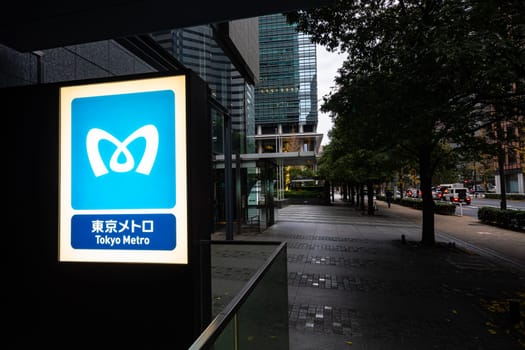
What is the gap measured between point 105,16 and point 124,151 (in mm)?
1696

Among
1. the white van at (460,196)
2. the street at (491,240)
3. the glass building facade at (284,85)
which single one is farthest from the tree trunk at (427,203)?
the glass building facade at (284,85)

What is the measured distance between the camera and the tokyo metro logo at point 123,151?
286 centimetres

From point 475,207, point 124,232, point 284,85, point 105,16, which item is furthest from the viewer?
point 284,85

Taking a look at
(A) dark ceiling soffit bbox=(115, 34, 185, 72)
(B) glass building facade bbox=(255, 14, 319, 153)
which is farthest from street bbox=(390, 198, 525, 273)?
(B) glass building facade bbox=(255, 14, 319, 153)

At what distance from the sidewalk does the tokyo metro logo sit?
3.21m

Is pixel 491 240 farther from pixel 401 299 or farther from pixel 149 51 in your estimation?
pixel 149 51

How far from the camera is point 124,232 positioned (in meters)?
2.88

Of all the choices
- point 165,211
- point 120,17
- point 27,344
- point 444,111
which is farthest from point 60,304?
point 444,111

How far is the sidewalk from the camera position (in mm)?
4297

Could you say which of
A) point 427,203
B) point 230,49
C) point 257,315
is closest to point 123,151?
point 257,315

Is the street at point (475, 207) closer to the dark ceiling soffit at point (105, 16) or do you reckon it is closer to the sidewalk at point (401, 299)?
the sidewalk at point (401, 299)

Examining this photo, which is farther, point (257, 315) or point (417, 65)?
point (417, 65)

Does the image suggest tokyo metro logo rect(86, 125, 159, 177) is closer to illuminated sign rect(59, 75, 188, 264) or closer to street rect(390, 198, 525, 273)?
illuminated sign rect(59, 75, 188, 264)

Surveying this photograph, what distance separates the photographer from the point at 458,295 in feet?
19.9
